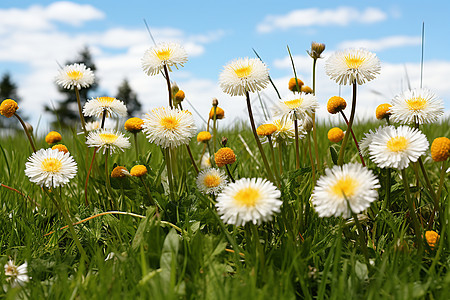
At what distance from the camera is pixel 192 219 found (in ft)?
5.93

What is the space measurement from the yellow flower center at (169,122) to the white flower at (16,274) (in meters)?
0.76

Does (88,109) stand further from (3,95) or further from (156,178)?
(3,95)

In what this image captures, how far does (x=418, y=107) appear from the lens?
1608 millimetres

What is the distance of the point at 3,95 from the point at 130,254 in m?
38.5

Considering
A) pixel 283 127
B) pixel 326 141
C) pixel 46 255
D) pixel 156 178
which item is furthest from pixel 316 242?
pixel 326 141

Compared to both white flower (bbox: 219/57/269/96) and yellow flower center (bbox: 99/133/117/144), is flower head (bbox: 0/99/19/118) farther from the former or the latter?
white flower (bbox: 219/57/269/96)

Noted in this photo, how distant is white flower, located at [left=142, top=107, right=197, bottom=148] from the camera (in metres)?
1.74

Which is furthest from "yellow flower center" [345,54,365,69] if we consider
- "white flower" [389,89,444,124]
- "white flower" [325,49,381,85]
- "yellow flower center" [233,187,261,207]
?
"yellow flower center" [233,187,261,207]

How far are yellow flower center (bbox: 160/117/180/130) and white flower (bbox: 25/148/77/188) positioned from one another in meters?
0.41

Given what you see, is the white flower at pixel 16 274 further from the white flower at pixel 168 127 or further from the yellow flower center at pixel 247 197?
the yellow flower center at pixel 247 197

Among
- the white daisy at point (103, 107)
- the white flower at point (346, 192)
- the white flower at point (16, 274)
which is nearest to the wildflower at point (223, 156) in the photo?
the white flower at point (346, 192)

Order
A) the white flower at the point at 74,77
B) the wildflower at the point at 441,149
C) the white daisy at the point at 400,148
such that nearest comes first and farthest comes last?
the white daisy at the point at 400,148 → the wildflower at the point at 441,149 → the white flower at the point at 74,77

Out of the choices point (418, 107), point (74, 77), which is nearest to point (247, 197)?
point (418, 107)

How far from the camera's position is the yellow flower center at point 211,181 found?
1935 mm
